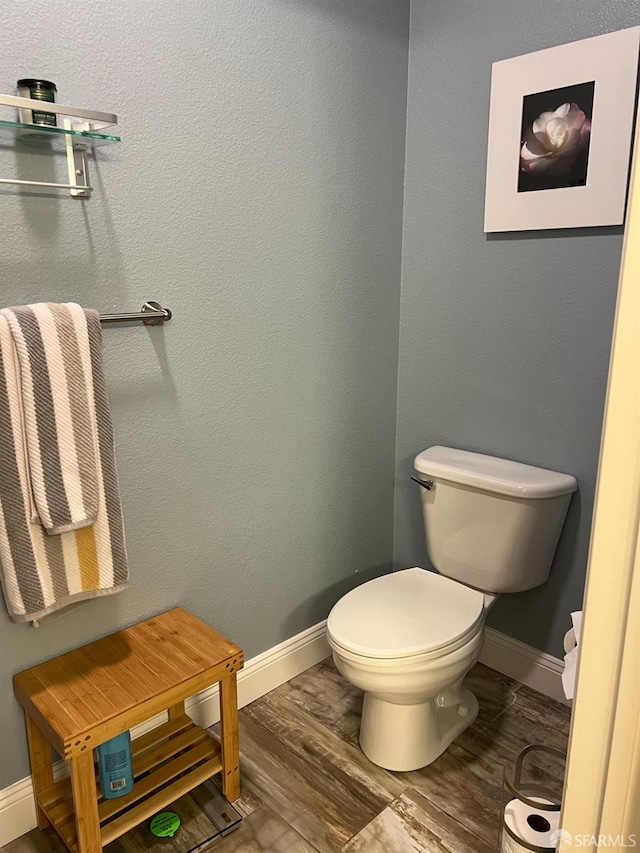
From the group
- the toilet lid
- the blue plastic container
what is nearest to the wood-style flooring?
the blue plastic container

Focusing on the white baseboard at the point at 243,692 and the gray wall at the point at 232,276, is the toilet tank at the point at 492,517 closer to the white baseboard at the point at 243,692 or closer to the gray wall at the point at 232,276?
the gray wall at the point at 232,276

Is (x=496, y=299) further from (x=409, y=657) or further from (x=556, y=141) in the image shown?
(x=409, y=657)

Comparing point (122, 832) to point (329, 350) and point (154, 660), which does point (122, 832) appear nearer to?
point (154, 660)

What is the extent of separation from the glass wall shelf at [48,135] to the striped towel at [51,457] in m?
0.33

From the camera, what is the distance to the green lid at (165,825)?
1.53 meters

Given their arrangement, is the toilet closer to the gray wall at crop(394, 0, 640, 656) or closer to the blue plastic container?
the gray wall at crop(394, 0, 640, 656)

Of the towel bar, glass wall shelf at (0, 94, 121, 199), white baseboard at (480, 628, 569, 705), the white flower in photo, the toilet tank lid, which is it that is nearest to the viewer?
glass wall shelf at (0, 94, 121, 199)

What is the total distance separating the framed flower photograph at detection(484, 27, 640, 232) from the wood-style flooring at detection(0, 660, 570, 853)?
4.67 feet

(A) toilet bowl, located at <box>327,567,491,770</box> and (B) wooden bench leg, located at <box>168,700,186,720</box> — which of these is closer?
(A) toilet bowl, located at <box>327,567,491,770</box>

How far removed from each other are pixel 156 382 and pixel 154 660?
26.0 inches

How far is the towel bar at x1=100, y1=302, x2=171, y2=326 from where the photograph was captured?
1.44 metres

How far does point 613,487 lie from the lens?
0.62m

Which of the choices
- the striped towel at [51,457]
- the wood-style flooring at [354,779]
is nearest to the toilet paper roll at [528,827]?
the wood-style flooring at [354,779]

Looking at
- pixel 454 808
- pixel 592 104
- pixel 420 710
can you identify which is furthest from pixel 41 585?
pixel 592 104
